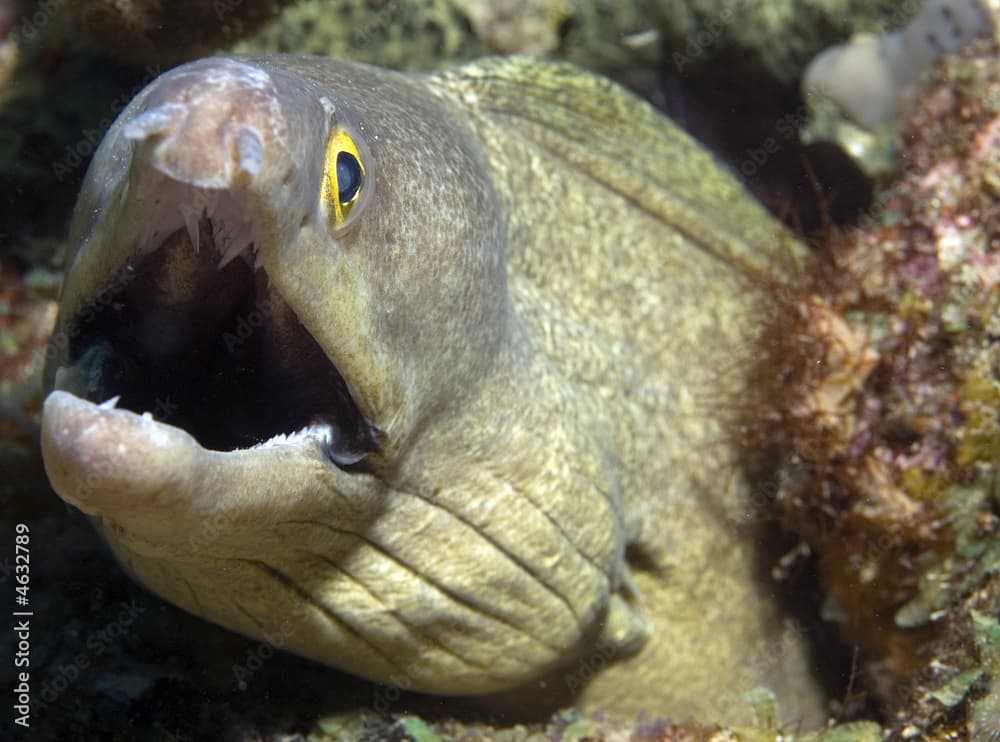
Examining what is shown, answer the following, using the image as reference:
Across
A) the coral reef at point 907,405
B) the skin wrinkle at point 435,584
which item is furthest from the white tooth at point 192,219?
the coral reef at point 907,405

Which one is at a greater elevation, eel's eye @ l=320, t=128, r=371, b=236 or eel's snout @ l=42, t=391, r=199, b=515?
eel's eye @ l=320, t=128, r=371, b=236

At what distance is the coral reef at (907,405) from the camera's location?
128 inches

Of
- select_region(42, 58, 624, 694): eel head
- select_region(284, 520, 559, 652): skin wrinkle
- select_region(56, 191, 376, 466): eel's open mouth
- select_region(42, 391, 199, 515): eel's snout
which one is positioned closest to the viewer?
select_region(42, 391, 199, 515): eel's snout

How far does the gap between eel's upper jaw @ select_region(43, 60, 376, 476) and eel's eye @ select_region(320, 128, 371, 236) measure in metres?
0.20

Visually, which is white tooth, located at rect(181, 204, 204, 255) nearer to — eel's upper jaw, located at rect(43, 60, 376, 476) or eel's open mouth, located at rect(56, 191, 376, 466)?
eel's upper jaw, located at rect(43, 60, 376, 476)

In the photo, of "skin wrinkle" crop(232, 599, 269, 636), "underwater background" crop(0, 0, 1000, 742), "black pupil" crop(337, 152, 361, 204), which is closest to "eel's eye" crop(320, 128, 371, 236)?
"black pupil" crop(337, 152, 361, 204)

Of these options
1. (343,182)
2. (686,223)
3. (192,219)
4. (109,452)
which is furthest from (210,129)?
(686,223)

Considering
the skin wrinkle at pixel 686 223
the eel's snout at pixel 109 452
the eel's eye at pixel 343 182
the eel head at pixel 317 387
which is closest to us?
the eel's snout at pixel 109 452

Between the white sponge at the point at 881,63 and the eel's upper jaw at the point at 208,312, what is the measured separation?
3694 millimetres

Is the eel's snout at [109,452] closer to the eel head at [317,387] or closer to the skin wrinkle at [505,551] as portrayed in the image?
the eel head at [317,387]

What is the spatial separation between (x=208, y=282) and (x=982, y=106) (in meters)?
3.31

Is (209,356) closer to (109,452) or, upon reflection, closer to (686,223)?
(109,452)

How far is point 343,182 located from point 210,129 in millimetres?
382

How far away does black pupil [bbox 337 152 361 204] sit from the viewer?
2.11 m
